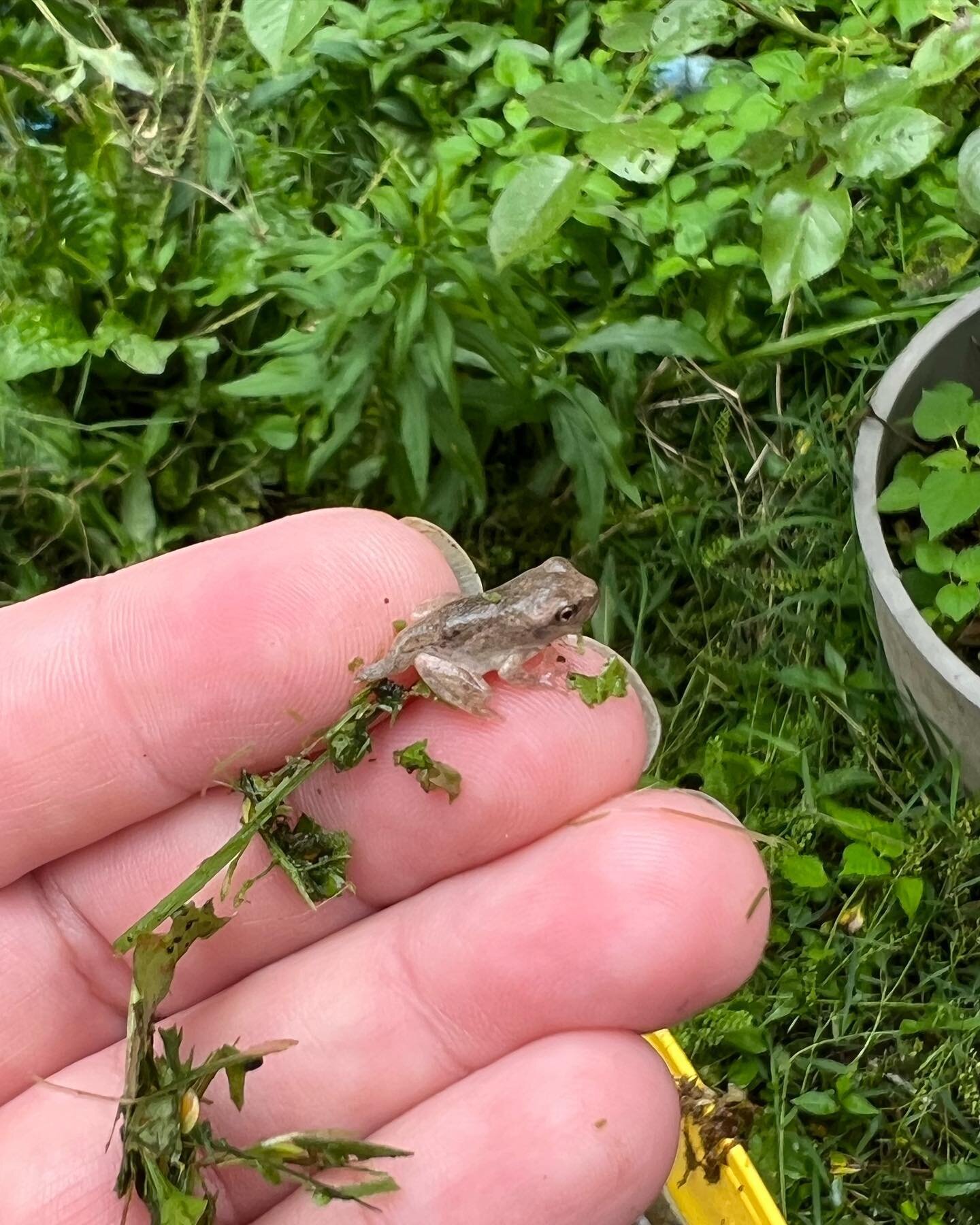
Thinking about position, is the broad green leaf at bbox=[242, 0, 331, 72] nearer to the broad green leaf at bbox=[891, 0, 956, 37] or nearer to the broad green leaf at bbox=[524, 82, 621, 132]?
the broad green leaf at bbox=[524, 82, 621, 132]

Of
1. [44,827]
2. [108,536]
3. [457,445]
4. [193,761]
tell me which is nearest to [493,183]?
[457,445]

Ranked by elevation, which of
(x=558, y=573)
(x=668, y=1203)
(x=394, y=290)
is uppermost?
(x=394, y=290)

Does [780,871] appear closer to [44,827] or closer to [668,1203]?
[668,1203]

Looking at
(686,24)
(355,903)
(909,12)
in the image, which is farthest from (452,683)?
(909,12)

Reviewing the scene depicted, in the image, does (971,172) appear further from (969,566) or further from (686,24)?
(969,566)

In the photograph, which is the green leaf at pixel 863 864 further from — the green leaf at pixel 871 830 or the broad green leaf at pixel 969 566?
the broad green leaf at pixel 969 566

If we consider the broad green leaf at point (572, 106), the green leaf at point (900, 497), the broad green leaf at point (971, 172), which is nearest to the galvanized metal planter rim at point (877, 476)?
the green leaf at point (900, 497)
